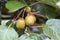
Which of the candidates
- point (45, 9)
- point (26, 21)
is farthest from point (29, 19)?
point (45, 9)

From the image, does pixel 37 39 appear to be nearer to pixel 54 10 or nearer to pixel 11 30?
pixel 11 30

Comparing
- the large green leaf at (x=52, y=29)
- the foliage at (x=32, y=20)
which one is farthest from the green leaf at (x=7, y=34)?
the large green leaf at (x=52, y=29)

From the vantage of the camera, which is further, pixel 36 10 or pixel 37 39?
pixel 36 10

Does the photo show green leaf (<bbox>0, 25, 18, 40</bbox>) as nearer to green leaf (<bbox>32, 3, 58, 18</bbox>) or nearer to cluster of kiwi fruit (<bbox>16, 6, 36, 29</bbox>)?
cluster of kiwi fruit (<bbox>16, 6, 36, 29</bbox>)

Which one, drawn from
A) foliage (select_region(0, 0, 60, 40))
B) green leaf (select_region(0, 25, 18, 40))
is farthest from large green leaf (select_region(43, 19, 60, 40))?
green leaf (select_region(0, 25, 18, 40))

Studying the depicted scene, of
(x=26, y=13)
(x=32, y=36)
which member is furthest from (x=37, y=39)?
(x=26, y=13)

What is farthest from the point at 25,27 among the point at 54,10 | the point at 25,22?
the point at 54,10

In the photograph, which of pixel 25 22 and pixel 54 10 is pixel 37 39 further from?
pixel 54 10
